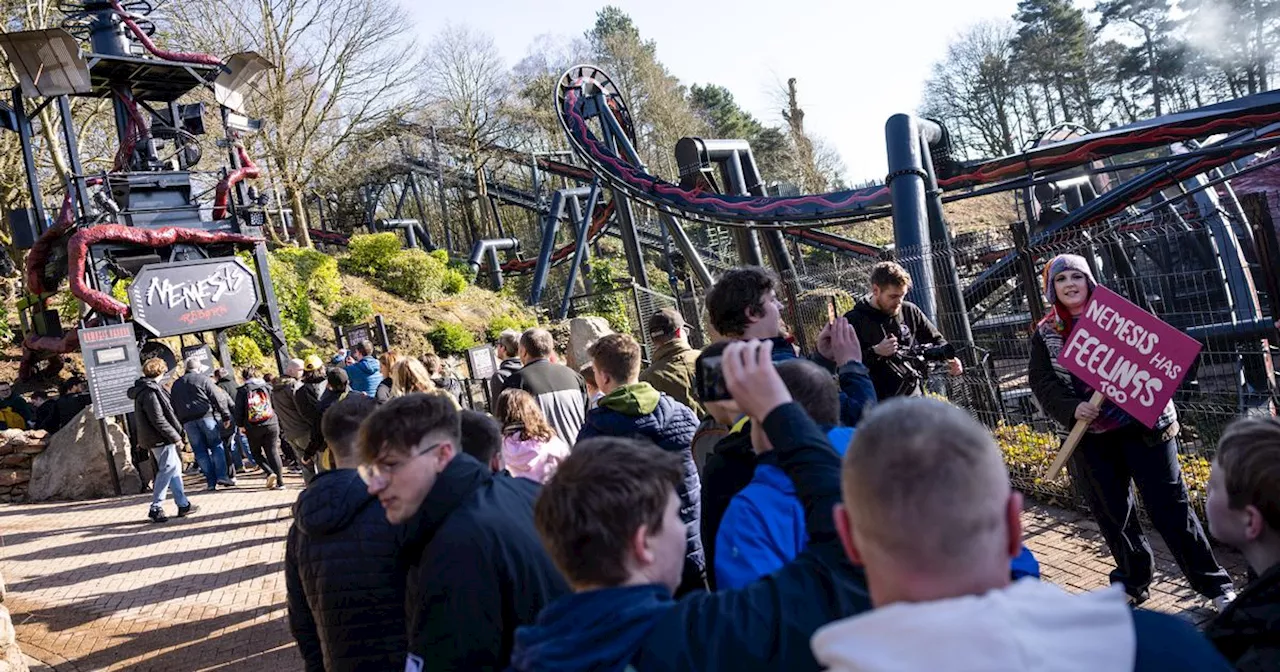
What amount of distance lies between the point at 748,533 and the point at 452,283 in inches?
920

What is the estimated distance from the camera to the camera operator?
4.38 metres

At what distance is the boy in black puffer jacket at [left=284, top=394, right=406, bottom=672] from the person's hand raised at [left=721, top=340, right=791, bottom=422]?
130cm

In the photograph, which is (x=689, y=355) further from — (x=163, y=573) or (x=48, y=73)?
(x=48, y=73)

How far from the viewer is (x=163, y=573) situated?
7551mm

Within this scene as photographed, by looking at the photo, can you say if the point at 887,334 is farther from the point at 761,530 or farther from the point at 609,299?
the point at 609,299

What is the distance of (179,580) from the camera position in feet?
24.0

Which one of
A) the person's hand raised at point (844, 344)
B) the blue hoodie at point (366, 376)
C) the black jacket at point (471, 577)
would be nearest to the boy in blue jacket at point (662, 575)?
the black jacket at point (471, 577)

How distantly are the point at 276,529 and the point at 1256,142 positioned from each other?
9.86 meters

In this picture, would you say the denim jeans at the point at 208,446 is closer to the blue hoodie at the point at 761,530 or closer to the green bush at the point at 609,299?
the blue hoodie at the point at 761,530

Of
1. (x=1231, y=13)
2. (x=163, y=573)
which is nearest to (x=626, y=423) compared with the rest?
(x=163, y=573)

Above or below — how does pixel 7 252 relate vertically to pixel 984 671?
above

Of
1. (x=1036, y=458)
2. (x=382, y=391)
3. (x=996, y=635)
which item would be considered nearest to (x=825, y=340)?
(x=996, y=635)

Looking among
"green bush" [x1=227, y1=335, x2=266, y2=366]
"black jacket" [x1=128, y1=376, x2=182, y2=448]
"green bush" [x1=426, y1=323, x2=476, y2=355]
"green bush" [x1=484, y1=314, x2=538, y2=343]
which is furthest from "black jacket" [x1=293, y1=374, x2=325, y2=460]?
"green bush" [x1=484, y1=314, x2=538, y2=343]

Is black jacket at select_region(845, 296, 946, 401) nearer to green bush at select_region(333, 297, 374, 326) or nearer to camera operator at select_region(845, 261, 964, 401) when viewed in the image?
camera operator at select_region(845, 261, 964, 401)
